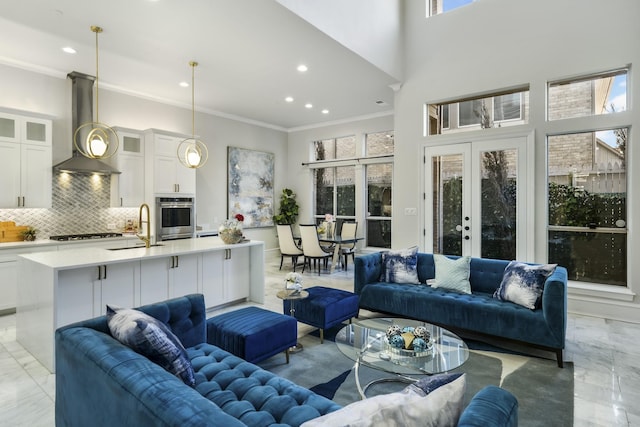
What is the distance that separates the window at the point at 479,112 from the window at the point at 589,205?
0.64 m

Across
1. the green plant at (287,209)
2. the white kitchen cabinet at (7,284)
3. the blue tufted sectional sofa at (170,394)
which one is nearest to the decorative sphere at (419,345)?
the blue tufted sectional sofa at (170,394)

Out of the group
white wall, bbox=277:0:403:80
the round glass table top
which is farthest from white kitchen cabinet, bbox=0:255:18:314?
white wall, bbox=277:0:403:80

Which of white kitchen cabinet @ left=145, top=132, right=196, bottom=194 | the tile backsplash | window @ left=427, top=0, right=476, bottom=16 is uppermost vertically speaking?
window @ left=427, top=0, right=476, bottom=16

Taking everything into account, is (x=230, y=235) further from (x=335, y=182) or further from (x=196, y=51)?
(x=335, y=182)

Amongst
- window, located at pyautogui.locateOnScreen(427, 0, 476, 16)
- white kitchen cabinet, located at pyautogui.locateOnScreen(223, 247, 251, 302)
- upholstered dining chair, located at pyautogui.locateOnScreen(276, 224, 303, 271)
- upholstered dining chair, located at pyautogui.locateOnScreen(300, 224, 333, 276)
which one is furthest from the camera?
upholstered dining chair, located at pyautogui.locateOnScreen(276, 224, 303, 271)

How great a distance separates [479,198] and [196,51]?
4.58 m

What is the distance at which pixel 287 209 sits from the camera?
9.36 m

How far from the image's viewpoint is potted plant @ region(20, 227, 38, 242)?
195 inches

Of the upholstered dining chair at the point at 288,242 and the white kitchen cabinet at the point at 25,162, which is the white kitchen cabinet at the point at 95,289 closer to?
the white kitchen cabinet at the point at 25,162

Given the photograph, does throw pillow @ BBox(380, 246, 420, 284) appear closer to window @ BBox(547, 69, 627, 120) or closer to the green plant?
window @ BBox(547, 69, 627, 120)

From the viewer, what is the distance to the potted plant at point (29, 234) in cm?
495

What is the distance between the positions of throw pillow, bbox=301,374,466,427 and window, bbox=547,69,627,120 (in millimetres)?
4986

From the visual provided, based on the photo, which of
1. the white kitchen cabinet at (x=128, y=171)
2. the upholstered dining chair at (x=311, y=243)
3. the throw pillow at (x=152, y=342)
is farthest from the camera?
the upholstered dining chair at (x=311, y=243)

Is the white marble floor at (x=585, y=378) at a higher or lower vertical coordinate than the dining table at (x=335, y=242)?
lower
